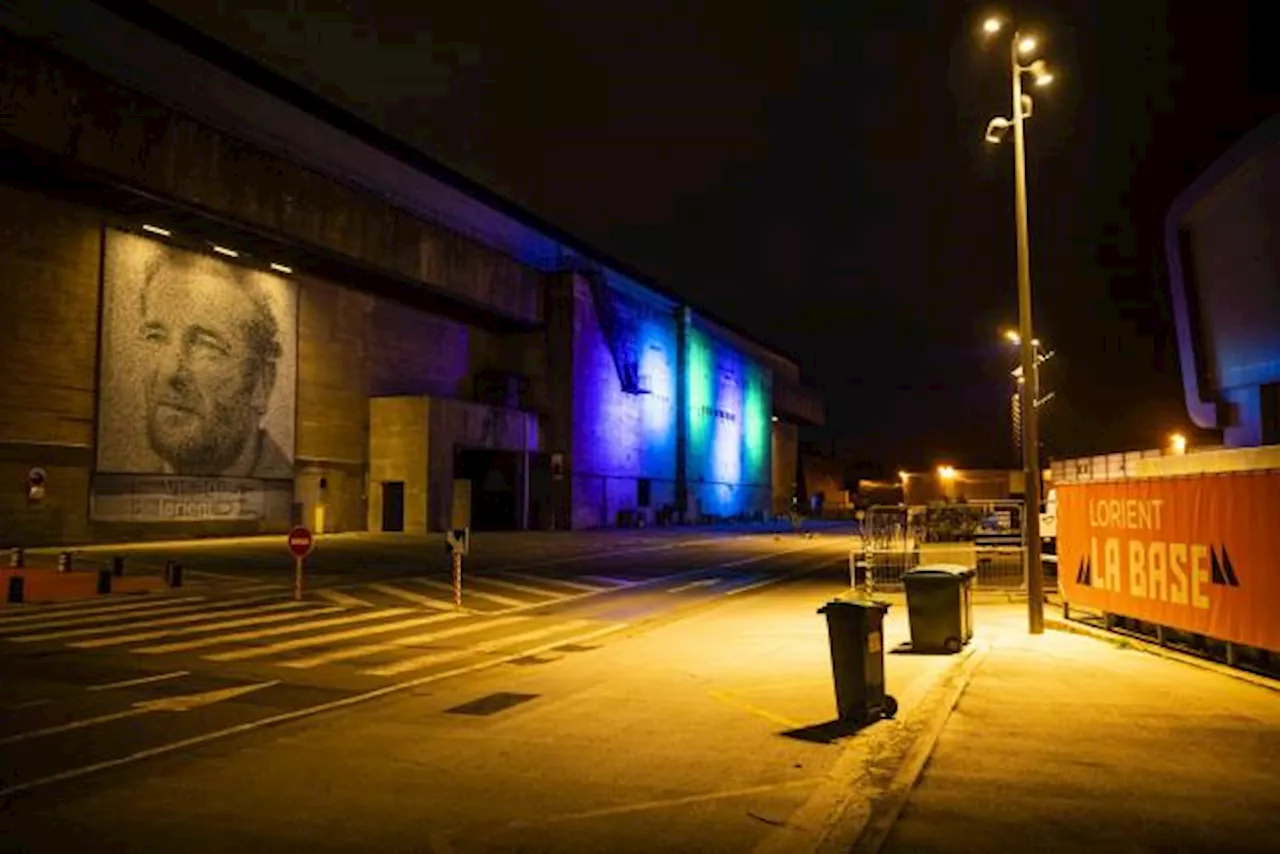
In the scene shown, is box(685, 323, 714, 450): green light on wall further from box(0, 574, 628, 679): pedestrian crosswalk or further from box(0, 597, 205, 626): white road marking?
box(0, 597, 205, 626): white road marking

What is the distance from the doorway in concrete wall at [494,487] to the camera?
57.5 meters

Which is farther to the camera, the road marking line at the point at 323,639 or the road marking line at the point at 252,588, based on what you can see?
the road marking line at the point at 252,588

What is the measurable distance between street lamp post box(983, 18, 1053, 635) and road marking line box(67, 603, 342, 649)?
11612mm

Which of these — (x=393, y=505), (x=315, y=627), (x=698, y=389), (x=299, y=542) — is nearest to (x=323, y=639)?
(x=315, y=627)

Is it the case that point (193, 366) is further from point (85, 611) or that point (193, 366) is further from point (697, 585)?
point (697, 585)

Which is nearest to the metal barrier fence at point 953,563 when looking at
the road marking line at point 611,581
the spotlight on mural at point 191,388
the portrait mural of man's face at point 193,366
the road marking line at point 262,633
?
the road marking line at point 611,581

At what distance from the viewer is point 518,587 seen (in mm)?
24531

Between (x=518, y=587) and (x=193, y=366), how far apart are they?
21.8 metres

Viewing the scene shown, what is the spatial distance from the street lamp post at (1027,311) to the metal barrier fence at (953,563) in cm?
586

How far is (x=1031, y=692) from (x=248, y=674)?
8468mm

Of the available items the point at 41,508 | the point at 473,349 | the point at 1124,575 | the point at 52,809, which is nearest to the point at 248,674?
the point at 52,809

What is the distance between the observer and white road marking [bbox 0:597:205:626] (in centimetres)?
1680

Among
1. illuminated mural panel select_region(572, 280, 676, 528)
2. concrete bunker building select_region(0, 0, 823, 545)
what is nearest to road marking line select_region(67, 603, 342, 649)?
concrete bunker building select_region(0, 0, 823, 545)

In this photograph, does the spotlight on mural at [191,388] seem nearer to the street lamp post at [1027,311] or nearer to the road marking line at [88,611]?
the road marking line at [88,611]
